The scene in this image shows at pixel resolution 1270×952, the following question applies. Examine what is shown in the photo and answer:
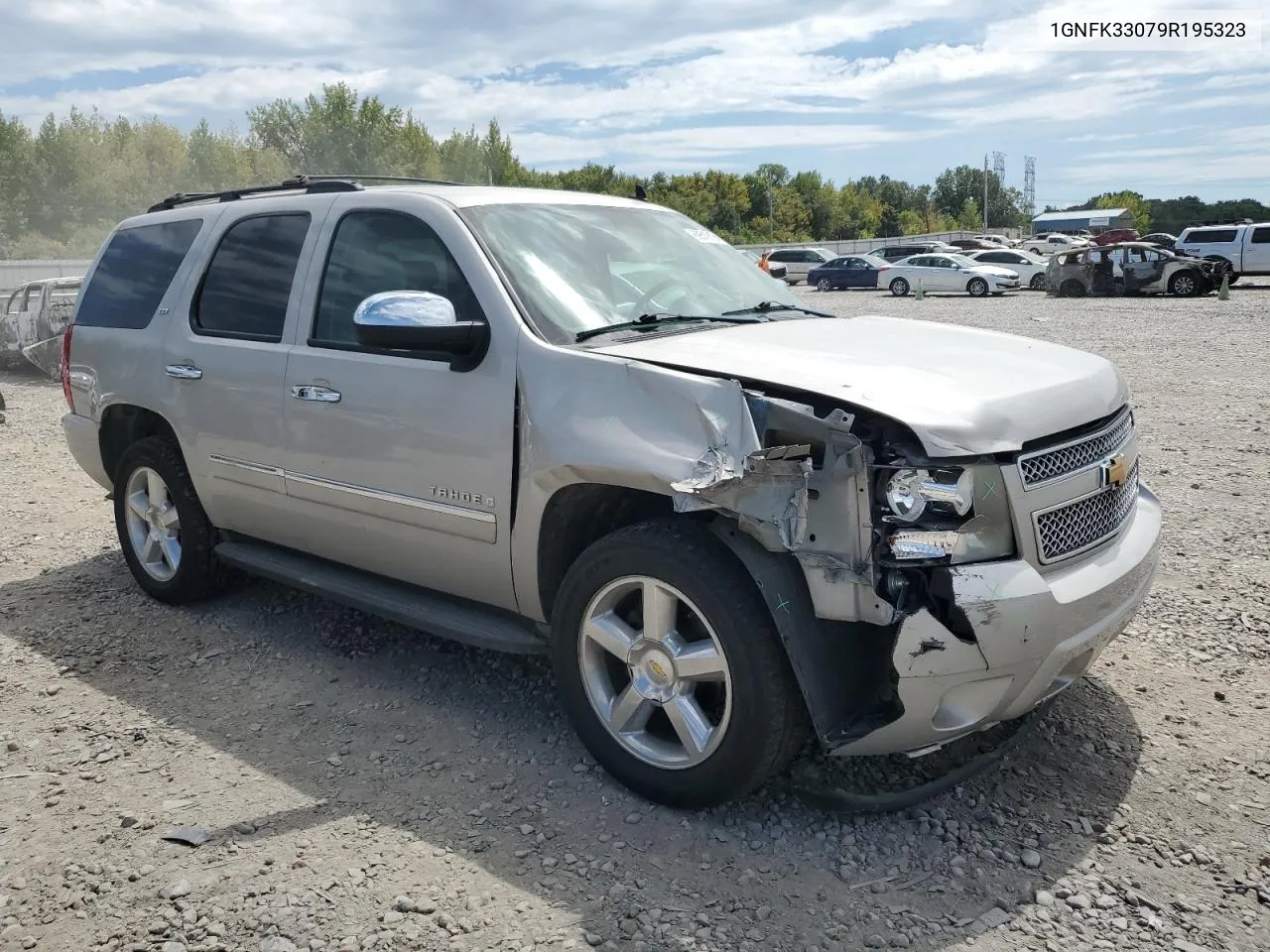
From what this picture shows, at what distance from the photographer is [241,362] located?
178 inches

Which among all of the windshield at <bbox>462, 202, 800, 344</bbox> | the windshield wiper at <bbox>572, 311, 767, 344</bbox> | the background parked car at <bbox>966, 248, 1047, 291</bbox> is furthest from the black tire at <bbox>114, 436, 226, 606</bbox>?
the background parked car at <bbox>966, 248, 1047, 291</bbox>

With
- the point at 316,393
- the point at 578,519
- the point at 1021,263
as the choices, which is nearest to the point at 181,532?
the point at 316,393

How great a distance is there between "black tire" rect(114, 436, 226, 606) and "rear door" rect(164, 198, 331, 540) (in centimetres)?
15

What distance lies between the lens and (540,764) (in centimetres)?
Result: 364

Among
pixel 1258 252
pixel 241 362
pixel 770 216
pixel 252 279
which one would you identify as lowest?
pixel 241 362

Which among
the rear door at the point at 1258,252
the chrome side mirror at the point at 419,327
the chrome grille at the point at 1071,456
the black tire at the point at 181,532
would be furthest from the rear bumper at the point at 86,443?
the rear door at the point at 1258,252

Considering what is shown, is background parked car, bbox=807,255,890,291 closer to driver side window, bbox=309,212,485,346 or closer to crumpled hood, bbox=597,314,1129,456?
driver side window, bbox=309,212,485,346

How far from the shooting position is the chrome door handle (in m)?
4.07

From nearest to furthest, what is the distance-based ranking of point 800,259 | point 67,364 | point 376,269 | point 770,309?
point 376,269
point 770,309
point 67,364
point 800,259

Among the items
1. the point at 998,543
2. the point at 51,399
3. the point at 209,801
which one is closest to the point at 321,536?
the point at 209,801

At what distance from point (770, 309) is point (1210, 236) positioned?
3128 centimetres

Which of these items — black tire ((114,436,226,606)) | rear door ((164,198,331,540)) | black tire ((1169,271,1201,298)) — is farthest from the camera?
black tire ((1169,271,1201,298))

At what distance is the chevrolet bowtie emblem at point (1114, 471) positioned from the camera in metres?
3.22

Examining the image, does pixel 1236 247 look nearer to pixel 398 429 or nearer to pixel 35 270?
pixel 398 429
